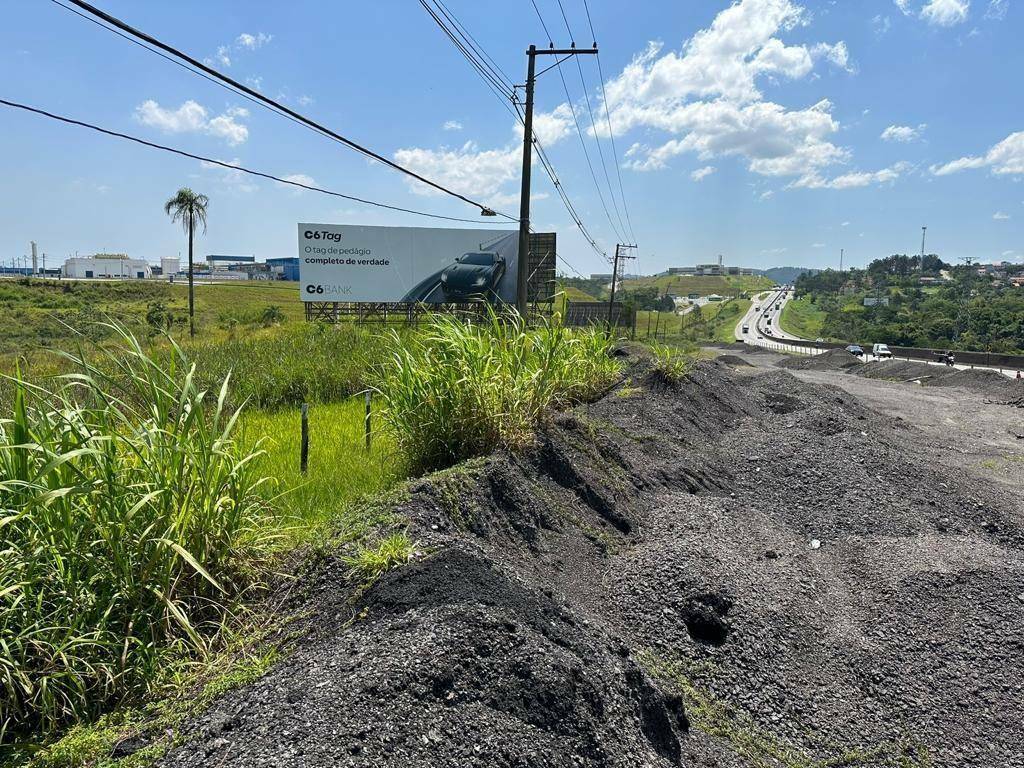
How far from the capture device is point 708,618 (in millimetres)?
4453

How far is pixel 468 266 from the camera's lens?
2802cm

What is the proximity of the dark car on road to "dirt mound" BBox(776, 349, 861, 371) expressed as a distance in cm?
2191

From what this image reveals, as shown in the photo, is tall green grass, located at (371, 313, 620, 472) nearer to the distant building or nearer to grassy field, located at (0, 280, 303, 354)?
grassy field, located at (0, 280, 303, 354)

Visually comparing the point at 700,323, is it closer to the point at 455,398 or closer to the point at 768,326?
the point at 768,326

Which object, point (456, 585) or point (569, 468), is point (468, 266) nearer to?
point (569, 468)

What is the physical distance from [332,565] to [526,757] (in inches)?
58.0

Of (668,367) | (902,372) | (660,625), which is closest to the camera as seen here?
(660,625)

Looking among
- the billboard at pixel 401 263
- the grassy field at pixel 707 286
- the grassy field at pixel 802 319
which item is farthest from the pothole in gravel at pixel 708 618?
the grassy field at pixel 707 286

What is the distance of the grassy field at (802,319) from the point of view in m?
90.2

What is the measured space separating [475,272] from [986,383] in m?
23.2

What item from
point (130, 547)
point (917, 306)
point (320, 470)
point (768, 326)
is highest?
point (917, 306)

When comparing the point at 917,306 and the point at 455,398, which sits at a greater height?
the point at 917,306

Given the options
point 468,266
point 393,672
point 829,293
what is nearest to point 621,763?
point 393,672

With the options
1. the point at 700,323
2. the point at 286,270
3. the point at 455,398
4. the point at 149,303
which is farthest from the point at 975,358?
the point at 286,270
